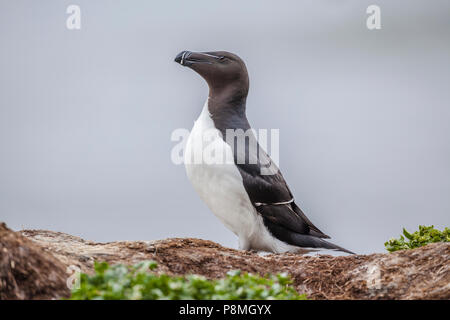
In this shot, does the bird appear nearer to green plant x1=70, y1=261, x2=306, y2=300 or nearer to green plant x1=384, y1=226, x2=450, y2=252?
green plant x1=384, y1=226, x2=450, y2=252

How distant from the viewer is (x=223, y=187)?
6805mm

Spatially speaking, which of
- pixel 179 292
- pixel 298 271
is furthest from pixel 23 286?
pixel 298 271

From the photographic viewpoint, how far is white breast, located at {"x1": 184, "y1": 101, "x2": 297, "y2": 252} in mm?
6801

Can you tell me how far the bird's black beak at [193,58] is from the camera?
7.32 meters

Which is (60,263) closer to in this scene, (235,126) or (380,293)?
(380,293)

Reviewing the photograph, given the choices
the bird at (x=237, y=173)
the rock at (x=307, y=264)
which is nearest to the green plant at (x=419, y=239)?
the bird at (x=237, y=173)

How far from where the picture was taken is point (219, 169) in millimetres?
6777

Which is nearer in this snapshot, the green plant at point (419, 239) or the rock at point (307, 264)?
the rock at point (307, 264)

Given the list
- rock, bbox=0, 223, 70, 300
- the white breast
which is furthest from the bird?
rock, bbox=0, 223, 70, 300

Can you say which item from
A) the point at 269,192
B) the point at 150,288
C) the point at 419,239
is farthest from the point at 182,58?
the point at 150,288

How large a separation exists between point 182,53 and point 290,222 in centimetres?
235

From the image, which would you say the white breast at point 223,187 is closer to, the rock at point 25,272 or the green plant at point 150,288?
the rock at point 25,272

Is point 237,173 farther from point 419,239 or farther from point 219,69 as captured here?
point 419,239

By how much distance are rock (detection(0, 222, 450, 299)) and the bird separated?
0.71 metres
